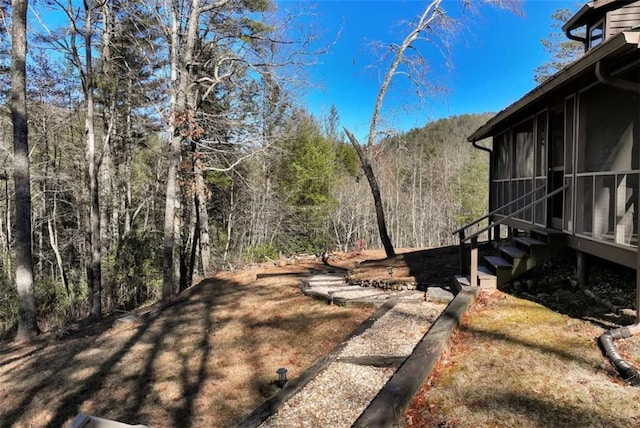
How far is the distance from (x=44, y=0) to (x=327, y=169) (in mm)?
15825

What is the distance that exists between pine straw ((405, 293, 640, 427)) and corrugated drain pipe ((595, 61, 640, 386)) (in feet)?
0.26

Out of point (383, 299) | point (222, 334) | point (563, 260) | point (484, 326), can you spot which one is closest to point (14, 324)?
point (222, 334)

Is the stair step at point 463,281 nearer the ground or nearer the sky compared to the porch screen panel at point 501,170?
nearer the ground

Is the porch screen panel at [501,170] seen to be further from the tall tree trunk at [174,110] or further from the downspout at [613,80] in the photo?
the tall tree trunk at [174,110]

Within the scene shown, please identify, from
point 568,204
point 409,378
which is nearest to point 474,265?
point 568,204

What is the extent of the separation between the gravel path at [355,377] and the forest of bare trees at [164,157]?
7.15 m

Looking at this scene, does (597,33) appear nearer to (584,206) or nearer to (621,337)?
(584,206)

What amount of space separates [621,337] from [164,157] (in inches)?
584

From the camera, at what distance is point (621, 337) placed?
3.66m

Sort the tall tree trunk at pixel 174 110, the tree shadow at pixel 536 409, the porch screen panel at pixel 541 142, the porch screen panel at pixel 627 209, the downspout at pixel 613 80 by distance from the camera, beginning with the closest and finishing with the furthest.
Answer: the tree shadow at pixel 536 409 < the downspout at pixel 613 80 < the porch screen panel at pixel 627 209 < the porch screen panel at pixel 541 142 < the tall tree trunk at pixel 174 110

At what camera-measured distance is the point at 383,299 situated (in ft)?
22.0

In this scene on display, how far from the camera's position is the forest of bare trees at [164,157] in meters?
11.0

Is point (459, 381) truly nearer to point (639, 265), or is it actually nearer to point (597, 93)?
point (639, 265)

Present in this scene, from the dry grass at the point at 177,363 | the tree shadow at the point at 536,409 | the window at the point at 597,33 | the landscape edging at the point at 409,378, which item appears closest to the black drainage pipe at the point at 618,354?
→ the tree shadow at the point at 536,409
